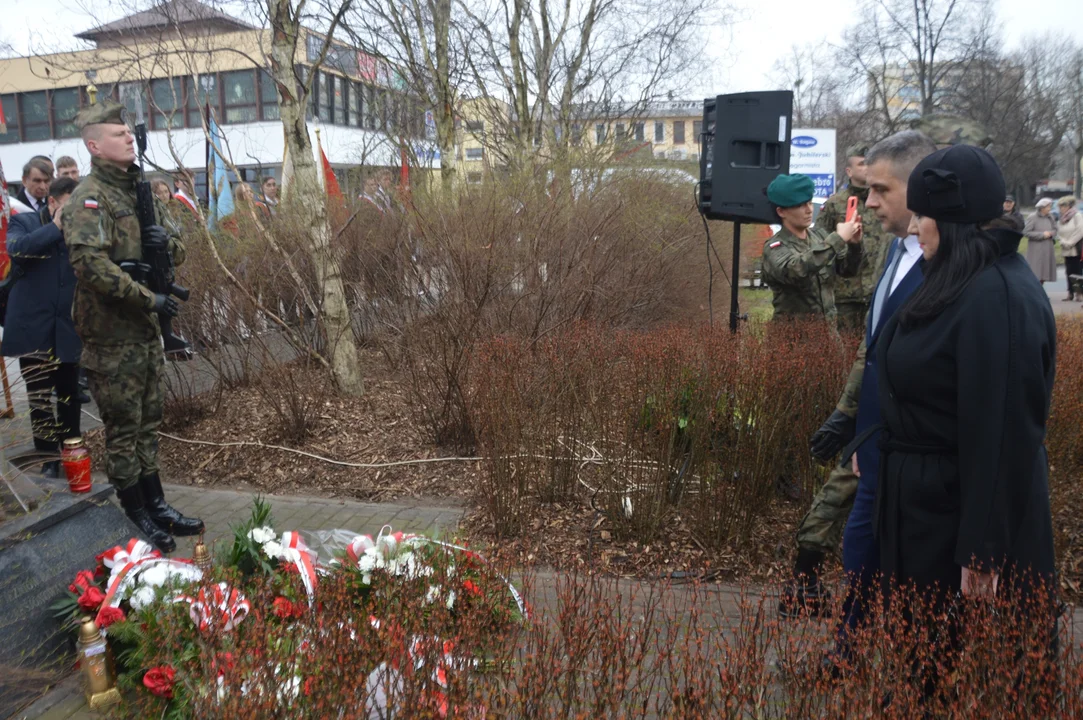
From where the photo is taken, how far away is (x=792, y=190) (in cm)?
530

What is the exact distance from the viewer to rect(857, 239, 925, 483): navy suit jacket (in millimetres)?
2990

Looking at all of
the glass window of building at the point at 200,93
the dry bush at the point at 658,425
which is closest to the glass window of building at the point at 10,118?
the glass window of building at the point at 200,93

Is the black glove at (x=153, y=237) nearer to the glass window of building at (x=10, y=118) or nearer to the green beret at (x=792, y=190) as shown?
the green beret at (x=792, y=190)

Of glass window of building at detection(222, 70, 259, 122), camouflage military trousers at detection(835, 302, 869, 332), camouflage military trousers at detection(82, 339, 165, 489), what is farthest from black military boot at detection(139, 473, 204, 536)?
glass window of building at detection(222, 70, 259, 122)

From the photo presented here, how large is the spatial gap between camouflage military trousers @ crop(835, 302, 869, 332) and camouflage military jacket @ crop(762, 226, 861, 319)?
3.01 feet

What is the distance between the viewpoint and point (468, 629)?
2090 millimetres

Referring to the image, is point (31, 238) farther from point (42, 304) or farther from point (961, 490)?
point (961, 490)

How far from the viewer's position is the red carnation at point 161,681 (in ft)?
9.56

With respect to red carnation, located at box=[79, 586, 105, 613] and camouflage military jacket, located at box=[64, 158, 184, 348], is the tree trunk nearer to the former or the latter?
camouflage military jacket, located at box=[64, 158, 184, 348]

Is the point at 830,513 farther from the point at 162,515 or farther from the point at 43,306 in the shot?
the point at 43,306

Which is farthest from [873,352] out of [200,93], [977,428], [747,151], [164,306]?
[200,93]

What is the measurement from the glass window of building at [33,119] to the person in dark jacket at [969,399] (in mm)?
40779

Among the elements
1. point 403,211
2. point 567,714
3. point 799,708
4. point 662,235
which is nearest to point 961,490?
point 799,708

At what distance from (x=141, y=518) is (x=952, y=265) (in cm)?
430
